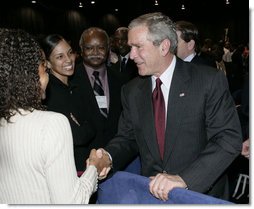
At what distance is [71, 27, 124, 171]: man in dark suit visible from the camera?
3.28 meters

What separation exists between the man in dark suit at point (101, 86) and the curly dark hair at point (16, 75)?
4.81ft

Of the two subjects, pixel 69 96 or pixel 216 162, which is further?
pixel 69 96

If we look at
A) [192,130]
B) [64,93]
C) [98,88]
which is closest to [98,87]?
[98,88]

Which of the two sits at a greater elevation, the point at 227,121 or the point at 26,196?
the point at 227,121

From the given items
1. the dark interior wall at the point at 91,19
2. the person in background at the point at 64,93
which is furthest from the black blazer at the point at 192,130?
the dark interior wall at the point at 91,19

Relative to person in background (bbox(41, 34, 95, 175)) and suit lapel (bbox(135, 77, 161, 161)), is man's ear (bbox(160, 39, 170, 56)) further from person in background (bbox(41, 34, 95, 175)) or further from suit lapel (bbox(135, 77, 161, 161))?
person in background (bbox(41, 34, 95, 175))

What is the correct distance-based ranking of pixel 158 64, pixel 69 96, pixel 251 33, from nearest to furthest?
pixel 251 33 < pixel 158 64 < pixel 69 96

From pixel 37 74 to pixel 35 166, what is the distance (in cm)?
39

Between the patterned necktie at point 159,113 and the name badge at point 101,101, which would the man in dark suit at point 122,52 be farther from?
the patterned necktie at point 159,113

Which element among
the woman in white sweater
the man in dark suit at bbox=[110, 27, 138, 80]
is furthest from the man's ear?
the man in dark suit at bbox=[110, 27, 138, 80]

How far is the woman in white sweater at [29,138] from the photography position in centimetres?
154

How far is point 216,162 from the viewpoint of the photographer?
2.02m

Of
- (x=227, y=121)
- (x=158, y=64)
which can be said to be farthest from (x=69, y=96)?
(x=227, y=121)

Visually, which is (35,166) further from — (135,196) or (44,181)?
(135,196)
